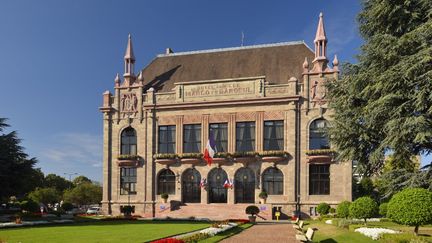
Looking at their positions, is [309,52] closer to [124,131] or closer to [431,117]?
[124,131]

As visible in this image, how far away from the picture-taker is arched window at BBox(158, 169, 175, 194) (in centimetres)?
5044

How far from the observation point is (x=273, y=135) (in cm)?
4762

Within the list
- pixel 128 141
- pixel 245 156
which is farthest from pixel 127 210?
pixel 245 156

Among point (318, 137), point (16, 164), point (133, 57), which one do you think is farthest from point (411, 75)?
point (133, 57)

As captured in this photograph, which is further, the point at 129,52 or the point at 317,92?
the point at 129,52

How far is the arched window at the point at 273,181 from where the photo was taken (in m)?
46.9

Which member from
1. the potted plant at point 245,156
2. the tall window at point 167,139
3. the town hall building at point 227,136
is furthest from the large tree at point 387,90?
the tall window at point 167,139

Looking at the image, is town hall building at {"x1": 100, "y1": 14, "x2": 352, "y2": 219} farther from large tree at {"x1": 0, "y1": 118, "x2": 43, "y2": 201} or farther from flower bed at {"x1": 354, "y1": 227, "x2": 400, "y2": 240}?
flower bed at {"x1": 354, "y1": 227, "x2": 400, "y2": 240}

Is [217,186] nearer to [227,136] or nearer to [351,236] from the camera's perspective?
[227,136]

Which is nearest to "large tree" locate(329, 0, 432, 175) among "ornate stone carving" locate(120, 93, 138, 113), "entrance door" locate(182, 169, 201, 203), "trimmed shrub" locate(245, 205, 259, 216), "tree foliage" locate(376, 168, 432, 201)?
"tree foliage" locate(376, 168, 432, 201)

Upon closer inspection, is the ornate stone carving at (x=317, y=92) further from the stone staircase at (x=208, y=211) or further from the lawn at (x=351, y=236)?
the lawn at (x=351, y=236)

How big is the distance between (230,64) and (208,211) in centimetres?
1885

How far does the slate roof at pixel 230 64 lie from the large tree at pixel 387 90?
23.5 meters

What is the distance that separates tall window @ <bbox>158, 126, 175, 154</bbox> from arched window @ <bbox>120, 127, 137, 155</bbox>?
3503mm
